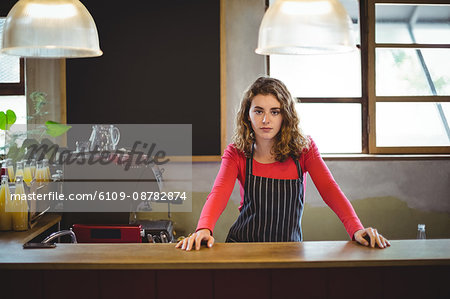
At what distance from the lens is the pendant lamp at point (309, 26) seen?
1532 mm

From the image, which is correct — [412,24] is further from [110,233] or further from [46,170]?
[46,170]

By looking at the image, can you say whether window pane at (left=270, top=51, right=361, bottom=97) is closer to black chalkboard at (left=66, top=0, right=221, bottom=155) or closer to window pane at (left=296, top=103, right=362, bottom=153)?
window pane at (left=296, top=103, right=362, bottom=153)

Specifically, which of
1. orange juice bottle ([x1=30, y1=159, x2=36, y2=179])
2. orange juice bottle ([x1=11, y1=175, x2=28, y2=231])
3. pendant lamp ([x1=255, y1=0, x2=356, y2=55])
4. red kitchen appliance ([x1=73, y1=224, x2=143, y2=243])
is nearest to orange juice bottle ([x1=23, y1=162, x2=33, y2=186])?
orange juice bottle ([x1=30, y1=159, x2=36, y2=179])

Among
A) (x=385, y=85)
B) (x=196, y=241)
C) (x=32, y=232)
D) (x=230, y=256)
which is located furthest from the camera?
(x=385, y=85)

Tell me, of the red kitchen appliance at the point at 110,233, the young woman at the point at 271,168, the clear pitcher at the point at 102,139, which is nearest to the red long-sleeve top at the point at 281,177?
the young woman at the point at 271,168

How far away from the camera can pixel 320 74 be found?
11.4ft

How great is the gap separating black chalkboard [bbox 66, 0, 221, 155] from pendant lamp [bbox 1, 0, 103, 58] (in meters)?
1.68

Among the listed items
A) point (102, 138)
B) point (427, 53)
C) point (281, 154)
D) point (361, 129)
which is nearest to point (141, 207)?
point (102, 138)

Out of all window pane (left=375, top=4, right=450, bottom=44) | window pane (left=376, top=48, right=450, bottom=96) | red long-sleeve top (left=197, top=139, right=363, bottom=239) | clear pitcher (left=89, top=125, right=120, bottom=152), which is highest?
window pane (left=375, top=4, right=450, bottom=44)

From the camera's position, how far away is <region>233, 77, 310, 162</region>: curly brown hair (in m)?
2.05

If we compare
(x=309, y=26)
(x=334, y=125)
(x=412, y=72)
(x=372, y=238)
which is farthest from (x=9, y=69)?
(x=412, y=72)

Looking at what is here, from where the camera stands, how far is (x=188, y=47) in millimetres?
3318

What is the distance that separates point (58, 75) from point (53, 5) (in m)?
1.85

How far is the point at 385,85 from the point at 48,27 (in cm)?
264
